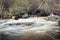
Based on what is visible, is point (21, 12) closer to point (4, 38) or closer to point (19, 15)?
point (19, 15)

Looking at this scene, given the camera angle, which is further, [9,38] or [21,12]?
[21,12]

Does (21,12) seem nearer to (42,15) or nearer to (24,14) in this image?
(24,14)

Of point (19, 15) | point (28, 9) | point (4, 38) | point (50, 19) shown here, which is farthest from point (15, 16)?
point (4, 38)

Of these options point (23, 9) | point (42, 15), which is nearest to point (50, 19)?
point (42, 15)

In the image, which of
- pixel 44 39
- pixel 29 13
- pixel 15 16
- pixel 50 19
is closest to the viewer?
pixel 44 39

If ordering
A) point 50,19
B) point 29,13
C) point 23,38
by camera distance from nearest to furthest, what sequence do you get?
point 23,38 → point 50,19 → point 29,13

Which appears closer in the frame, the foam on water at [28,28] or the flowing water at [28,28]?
the flowing water at [28,28]

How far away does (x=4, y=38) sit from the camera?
25.6ft

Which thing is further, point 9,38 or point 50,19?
point 50,19

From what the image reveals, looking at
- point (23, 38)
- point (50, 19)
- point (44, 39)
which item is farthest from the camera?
point (50, 19)

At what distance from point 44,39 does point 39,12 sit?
789cm

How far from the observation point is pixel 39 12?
49.0ft

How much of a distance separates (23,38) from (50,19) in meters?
5.15

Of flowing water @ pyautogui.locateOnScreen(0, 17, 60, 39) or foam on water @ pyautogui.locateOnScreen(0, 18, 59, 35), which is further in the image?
foam on water @ pyautogui.locateOnScreen(0, 18, 59, 35)
